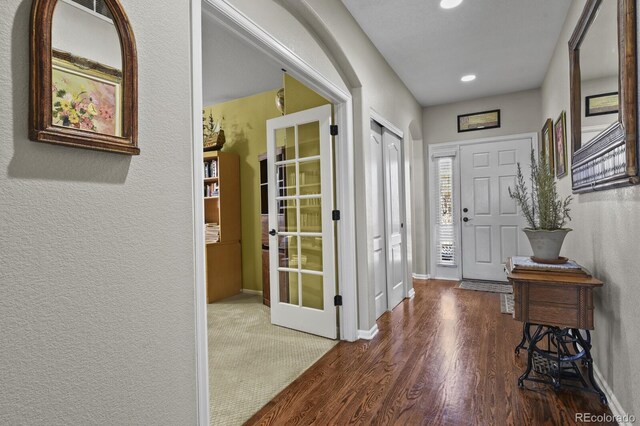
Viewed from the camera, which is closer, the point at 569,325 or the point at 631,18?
the point at 631,18

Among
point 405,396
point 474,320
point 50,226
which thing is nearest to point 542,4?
point 474,320

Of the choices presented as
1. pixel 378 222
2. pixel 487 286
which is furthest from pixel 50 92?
pixel 487 286

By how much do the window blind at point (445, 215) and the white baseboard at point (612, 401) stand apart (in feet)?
10.3

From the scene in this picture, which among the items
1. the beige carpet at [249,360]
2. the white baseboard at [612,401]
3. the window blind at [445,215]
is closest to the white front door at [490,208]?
the window blind at [445,215]

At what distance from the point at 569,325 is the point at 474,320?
4.86ft

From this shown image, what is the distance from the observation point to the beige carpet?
196cm

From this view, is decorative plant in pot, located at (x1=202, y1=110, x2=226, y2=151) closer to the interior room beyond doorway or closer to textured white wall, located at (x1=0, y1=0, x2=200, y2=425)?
the interior room beyond doorway

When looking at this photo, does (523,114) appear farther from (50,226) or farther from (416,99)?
(50,226)

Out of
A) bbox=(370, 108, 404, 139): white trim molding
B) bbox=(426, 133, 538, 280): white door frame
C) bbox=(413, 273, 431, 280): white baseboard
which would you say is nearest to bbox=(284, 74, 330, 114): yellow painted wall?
bbox=(370, 108, 404, 139): white trim molding

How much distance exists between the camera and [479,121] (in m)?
4.98

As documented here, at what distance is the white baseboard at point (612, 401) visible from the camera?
165cm

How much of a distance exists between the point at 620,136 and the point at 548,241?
854 millimetres

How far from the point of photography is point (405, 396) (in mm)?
2002

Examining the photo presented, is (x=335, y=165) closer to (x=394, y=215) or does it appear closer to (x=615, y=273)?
(x=394, y=215)
